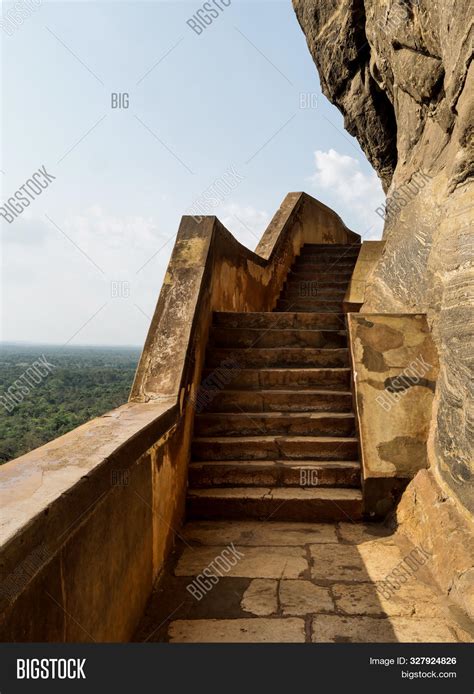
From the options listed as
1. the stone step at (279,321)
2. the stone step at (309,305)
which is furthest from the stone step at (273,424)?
the stone step at (309,305)

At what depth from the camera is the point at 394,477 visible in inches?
147

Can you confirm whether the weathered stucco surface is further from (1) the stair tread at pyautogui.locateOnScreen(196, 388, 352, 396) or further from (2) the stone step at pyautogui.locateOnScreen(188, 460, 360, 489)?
(1) the stair tread at pyautogui.locateOnScreen(196, 388, 352, 396)

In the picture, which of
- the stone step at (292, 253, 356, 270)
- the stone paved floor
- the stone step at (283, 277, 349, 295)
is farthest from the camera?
the stone step at (292, 253, 356, 270)

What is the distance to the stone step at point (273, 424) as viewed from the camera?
172 inches

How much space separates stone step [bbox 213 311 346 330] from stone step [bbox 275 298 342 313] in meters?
1.97

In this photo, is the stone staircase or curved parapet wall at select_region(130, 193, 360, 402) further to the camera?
curved parapet wall at select_region(130, 193, 360, 402)

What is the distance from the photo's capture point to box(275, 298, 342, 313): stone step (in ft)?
25.2

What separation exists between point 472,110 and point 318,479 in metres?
2.89

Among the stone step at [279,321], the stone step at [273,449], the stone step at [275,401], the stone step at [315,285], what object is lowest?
the stone step at [273,449]

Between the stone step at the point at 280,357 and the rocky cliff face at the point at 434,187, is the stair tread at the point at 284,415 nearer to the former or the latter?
the stone step at the point at 280,357

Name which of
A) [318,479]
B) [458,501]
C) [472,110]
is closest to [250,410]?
[318,479]

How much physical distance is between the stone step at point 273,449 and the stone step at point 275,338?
4.36 feet

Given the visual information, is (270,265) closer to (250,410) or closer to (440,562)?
(250,410)

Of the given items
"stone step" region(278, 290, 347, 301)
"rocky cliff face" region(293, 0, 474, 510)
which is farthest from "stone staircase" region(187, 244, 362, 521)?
"stone step" region(278, 290, 347, 301)
